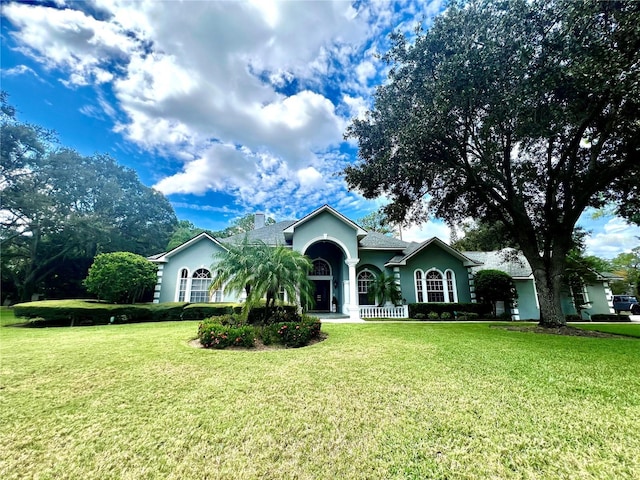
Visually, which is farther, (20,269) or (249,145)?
(20,269)

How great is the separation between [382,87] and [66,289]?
3071 cm

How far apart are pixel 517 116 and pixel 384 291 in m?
10.9

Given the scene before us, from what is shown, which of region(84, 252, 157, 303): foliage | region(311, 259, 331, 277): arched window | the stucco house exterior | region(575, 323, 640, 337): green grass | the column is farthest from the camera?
region(311, 259, 331, 277): arched window

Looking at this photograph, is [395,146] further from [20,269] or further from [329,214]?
[20,269]

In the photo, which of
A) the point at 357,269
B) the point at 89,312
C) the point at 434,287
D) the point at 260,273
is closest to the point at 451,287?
the point at 434,287

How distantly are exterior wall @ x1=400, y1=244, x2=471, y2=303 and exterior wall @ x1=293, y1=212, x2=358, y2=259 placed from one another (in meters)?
4.56

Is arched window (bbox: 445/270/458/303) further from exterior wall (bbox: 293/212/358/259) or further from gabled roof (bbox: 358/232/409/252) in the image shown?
exterior wall (bbox: 293/212/358/259)

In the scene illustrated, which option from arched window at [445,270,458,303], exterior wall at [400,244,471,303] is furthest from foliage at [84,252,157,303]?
arched window at [445,270,458,303]

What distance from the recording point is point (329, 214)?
15750 mm

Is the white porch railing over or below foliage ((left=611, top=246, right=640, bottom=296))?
below

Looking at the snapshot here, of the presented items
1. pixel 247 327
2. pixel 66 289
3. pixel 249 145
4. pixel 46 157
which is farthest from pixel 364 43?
pixel 66 289

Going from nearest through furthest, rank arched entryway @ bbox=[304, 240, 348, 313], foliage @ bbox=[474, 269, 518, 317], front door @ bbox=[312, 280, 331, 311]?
foliage @ bbox=[474, 269, 518, 317]
arched entryway @ bbox=[304, 240, 348, 313]
front door @ bbox=[312, 280, 331, 311]

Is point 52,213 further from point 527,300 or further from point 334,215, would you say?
point 527,300

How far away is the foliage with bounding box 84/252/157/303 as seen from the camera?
524 inches
